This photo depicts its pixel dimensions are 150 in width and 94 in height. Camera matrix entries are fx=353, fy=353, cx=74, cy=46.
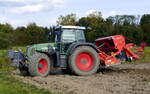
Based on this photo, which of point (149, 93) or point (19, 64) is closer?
point (149, 93)

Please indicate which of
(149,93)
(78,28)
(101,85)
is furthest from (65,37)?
(149,93)

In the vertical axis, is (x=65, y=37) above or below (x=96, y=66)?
above

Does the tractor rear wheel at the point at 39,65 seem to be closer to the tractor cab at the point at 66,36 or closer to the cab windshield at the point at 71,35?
the tractor cab at the point at 66,36

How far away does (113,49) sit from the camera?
17281 mm

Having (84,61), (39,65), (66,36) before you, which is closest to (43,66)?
(39,65)

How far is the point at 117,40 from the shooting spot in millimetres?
17016

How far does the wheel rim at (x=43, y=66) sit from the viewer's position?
15.7 meters

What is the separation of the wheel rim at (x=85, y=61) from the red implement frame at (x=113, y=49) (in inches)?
25.2

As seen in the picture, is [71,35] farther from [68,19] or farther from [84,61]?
[68,19]

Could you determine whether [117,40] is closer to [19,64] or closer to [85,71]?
[85,71]

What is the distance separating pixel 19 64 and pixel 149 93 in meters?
7.47

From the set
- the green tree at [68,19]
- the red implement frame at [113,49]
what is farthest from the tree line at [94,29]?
the red implement frame at [113,49]

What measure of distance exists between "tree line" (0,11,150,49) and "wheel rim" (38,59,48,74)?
1198 inches

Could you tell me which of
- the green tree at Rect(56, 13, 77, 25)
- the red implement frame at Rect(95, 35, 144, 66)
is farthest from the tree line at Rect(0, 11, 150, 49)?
the red implement frame at Rect(95, 35, 144, 66)
